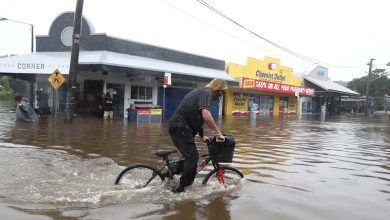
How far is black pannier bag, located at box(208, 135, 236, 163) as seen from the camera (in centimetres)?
629

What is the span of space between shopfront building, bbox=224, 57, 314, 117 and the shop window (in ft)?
27.2

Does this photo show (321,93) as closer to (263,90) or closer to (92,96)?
(263,90)

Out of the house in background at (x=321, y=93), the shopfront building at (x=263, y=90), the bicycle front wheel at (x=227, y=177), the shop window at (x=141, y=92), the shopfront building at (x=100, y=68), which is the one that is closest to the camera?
the bicycle front wheel at (x=227, y=177)

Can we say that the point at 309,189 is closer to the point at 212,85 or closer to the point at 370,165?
the point at 212,85

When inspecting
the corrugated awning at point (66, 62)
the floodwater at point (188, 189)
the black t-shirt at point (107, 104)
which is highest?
the corrugated awning at point (66, 62)

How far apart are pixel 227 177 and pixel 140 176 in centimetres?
148

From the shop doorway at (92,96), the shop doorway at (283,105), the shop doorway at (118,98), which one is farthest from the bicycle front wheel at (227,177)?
the shop doorway at (283,105)

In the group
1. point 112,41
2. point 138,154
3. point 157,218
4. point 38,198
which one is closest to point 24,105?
point 112,41

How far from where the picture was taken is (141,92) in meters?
25.2

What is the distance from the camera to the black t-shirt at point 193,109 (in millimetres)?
5996

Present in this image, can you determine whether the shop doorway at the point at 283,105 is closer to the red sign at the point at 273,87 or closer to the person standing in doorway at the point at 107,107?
the red sign at the point at 273,87

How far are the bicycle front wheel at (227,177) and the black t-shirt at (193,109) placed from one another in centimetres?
88

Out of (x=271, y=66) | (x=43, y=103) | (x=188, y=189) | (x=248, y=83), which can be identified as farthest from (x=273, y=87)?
(x=188, y=189)

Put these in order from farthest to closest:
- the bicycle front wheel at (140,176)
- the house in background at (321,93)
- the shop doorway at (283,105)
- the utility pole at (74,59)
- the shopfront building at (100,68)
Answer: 1. the house in background at (321,93)
2. the shop doorway at (283,105)
3. the shopfront building at (100,68)
4. the utility pole at (74,59)
5. the bicycle front wheel at (140,176)
